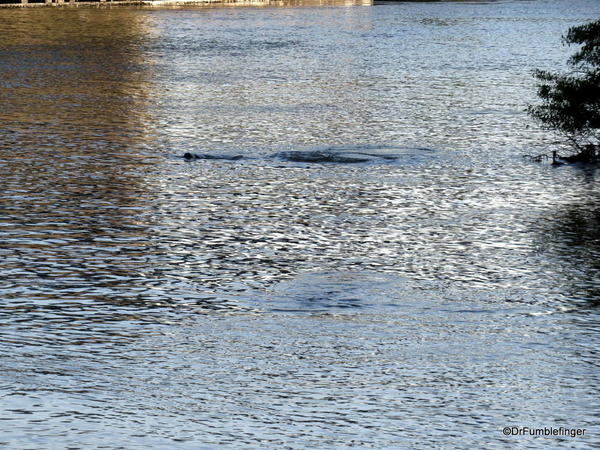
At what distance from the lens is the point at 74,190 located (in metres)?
24.4

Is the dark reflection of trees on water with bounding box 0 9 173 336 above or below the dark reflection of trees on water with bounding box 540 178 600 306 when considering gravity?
above

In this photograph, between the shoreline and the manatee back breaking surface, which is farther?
the shoreline

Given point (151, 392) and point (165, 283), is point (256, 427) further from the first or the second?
point (165, 283)

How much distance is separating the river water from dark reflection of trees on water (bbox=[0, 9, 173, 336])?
8 centimetres

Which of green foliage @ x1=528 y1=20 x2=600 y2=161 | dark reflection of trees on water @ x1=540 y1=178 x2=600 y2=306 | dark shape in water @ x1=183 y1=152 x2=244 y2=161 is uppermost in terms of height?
green foliage @ x1=528 y1=20 x2=600 y2=161

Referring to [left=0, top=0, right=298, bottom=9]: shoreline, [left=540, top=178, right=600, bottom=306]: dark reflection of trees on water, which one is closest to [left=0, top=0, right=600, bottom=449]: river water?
[left=540, top=178, right=600, bottom=306]: dark reflection of trees on water

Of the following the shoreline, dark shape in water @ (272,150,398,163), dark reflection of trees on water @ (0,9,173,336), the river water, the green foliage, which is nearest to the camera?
the river water

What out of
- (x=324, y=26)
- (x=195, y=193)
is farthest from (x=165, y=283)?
(x=324, y=26)

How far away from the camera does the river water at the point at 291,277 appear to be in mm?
11773

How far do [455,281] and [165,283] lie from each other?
3.92m

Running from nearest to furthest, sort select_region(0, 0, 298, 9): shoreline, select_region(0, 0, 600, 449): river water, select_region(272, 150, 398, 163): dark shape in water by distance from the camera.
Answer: select_region(0, 0, 600, 449): river water
select_region(272, 150, 398, 163): dark shape in water
select_region(0, 0, 298, 9): shoreline

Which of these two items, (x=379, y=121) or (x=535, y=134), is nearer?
(x=535, y=134)

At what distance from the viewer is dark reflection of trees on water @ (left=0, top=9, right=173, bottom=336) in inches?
655

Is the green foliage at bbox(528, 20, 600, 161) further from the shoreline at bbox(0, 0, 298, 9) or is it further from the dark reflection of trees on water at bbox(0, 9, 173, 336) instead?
the shoreline at bbox(0, 0, 298, 9)
